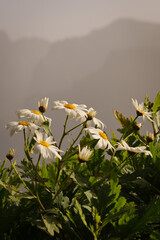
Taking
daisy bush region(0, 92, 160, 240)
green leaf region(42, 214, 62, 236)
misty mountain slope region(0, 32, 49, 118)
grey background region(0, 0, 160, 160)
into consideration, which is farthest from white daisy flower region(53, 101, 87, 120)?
misty mountain slope region(0, 32, 49, 118)

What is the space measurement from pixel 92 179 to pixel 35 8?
2920 mm

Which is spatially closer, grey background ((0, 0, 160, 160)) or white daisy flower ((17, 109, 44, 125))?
white daisy flower ((17, 109, 44, 125))

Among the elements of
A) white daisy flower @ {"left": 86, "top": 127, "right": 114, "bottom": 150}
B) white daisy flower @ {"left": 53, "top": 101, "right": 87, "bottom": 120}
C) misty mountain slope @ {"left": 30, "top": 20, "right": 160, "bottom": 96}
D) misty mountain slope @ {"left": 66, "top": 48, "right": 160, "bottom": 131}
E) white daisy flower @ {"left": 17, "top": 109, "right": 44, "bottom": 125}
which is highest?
misty mountain slope @ {"left": 30, "top": 20, "right": 160, "bottom": 96}

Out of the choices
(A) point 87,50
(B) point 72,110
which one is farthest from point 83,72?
(B) point 72,110

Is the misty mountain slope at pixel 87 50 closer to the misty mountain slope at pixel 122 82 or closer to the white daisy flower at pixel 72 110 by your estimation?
the misty mountain slope at pixel 122 82

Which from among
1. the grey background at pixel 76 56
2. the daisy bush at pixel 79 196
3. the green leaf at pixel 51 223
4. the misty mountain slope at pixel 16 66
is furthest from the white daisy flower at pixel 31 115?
the misty mountain slope at pixel 16 66

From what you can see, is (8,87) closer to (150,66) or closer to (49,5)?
(49,5)

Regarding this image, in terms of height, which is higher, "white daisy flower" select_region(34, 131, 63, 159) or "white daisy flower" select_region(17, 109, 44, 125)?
"white daisy flower" select_region(17, 109, 44, 125)

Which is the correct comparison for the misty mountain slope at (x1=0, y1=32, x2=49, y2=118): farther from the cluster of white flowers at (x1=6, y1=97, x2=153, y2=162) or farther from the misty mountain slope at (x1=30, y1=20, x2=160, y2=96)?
the cluster of white flowers at (x1=6, y1=97, x2=153, y2=162)

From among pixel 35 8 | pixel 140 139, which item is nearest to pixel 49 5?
pixel 35 8

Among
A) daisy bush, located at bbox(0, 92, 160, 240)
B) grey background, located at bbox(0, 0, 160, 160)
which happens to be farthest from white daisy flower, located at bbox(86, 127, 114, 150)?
grey background, located at bbox(0, 0, 160, 160)

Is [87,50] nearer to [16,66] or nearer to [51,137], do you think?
[16,66]

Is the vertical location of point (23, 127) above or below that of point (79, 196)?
above

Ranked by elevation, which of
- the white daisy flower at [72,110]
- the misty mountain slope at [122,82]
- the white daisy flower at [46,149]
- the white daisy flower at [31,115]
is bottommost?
the misty mountain slope at [122,82]
